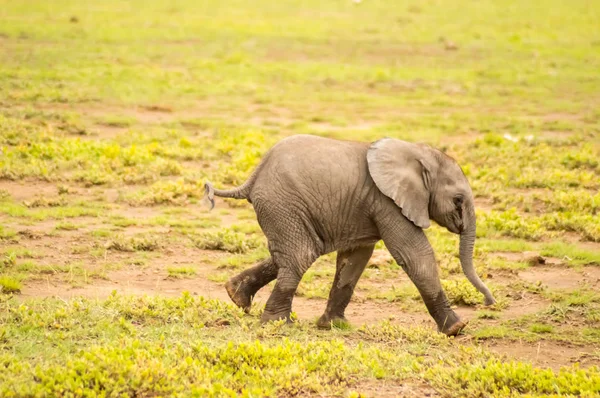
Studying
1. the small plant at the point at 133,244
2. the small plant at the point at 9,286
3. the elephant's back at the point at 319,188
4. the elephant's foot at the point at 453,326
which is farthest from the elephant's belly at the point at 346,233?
the small plant at the point at 133,244

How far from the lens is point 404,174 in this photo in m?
8.41

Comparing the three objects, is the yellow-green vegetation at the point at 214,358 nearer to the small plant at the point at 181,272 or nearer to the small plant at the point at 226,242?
the small plant at the point at 181,272

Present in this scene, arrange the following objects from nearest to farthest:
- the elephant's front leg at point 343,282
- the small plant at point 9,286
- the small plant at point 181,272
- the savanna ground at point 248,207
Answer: the savanna ground at point 248,207 < the elephant's front leg at point 343,282 < the small plant at point 9,286 < the small plant at point 181,272

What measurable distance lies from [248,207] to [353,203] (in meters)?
4.82

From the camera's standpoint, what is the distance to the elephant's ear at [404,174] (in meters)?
8.34

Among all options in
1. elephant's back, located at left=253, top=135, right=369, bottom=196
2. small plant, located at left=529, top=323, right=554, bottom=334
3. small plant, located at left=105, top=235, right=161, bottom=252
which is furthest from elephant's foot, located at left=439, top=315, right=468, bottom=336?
small plant, located at left=105, top=235, right=161, bottom=252

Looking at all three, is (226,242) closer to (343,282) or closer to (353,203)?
(343,282)

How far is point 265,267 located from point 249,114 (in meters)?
10.0

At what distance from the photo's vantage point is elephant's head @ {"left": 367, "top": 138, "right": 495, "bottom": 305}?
837 centimetres

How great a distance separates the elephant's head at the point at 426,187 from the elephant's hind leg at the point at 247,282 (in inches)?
53.4

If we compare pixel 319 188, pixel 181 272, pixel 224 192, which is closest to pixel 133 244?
pixel 181 272

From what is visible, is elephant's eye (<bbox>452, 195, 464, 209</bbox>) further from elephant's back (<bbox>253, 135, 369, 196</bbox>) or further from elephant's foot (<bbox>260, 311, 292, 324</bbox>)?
elephant's foot (<bbox>260, 311, 292, 324</bbox>)

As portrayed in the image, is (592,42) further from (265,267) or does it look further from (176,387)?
(176,387)

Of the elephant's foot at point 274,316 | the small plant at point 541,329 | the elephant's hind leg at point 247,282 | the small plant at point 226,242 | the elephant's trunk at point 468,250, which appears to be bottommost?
the small plant at point 226,242
